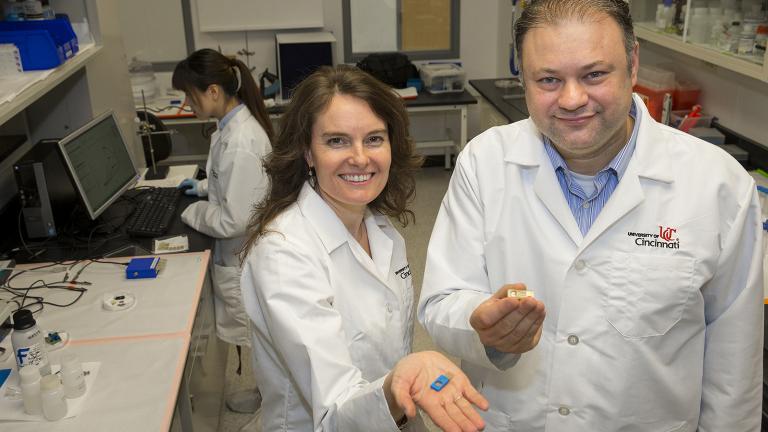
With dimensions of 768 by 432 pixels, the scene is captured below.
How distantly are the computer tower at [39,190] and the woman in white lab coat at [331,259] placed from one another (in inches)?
52.0

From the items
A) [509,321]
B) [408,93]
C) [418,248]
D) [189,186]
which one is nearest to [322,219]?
[509,321]

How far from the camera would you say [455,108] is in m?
5.11

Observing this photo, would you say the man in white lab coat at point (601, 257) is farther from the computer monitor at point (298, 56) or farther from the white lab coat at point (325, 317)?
the computer monitor at point (298, 56)

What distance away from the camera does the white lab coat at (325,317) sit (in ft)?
4.25

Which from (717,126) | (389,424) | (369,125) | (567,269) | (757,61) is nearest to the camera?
(389,424)

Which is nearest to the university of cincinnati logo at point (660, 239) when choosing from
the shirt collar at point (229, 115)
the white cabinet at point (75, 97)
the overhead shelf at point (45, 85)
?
the overhead shelf at point (45, 85)

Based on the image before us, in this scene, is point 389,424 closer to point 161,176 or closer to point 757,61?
point 757,61

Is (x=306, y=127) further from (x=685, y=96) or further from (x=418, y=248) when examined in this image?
(x=418, y=248)

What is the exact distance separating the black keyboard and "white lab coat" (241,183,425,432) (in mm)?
1315

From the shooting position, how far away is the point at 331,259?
1.54 metres

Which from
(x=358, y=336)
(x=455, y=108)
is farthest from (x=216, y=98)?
(x=455, y=108)

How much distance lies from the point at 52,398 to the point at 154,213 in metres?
1.36

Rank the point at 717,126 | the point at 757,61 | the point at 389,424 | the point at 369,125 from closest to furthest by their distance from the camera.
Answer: the point at 389,424, the point at 369,125, the point at 757,61, the point at 717,126

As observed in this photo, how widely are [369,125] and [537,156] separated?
15.2 inches
